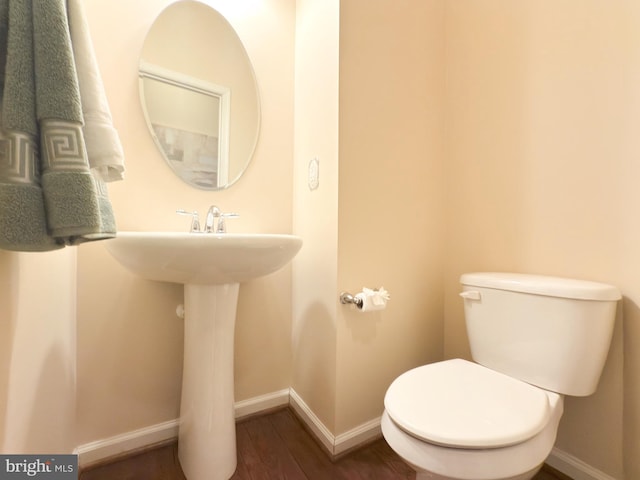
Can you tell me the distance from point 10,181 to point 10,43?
0.69ft

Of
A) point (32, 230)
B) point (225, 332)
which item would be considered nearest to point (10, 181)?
point (32, 230)

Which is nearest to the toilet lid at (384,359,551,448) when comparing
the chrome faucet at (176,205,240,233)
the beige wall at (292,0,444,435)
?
the beige wall at (292,0,444,435)

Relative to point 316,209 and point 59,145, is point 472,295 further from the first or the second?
point 59,145

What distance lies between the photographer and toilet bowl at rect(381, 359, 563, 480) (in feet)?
1.97

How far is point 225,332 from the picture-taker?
3.14 ft

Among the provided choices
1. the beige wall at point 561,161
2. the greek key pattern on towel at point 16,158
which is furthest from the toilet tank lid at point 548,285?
the greek key pattern on towel at point 16,158

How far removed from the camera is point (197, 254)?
72 cm

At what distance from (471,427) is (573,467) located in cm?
66

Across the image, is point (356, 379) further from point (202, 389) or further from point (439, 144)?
point (439, 144)

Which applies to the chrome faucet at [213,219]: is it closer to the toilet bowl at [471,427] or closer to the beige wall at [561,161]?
the toilet bowl at [471,427]

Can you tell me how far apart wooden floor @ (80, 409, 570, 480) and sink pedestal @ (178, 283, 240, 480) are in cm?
9

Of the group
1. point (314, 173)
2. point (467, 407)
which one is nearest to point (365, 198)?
point (314, 173)

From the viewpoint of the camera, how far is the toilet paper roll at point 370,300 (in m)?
1.01

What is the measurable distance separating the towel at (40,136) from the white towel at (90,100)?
7cm
